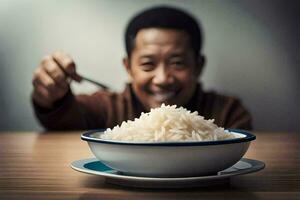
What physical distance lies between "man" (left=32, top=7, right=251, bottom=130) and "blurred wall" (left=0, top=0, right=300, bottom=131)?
6 centimetres

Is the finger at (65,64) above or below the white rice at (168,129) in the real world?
above

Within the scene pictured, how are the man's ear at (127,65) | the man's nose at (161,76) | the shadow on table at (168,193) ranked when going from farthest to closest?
1. the man's ear at (127,65)
2. the man's nose at (161,76)
3. the shadow on table at (168,193)

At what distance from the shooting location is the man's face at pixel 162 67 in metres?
2.88

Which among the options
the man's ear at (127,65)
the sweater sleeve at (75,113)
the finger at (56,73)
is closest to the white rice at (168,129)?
the finger at (56,73)

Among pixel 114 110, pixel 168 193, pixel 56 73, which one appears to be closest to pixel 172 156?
pixel 168 193

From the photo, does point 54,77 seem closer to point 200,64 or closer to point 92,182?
point 200,64

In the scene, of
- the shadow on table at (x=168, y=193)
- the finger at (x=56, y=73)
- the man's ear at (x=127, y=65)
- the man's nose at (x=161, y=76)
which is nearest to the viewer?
the shadow on table at (x=168, y=193)

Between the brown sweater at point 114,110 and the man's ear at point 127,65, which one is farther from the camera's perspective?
the man's ear at point 127,65

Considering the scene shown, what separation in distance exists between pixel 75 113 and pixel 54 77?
0.28 meters

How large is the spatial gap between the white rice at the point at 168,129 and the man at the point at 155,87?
6.25 feet

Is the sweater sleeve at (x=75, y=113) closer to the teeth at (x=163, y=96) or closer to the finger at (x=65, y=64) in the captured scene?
the finger at (x=65, y=64)

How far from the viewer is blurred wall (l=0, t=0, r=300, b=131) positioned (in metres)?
3.01

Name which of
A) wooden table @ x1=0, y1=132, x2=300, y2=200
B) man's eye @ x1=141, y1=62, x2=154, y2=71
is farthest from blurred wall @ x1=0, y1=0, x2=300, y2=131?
wooden table @ x1=0, y1=132, x2=300, y2=200

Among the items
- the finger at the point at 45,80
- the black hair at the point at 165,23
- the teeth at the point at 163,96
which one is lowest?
the teeth at the point at 163,96
